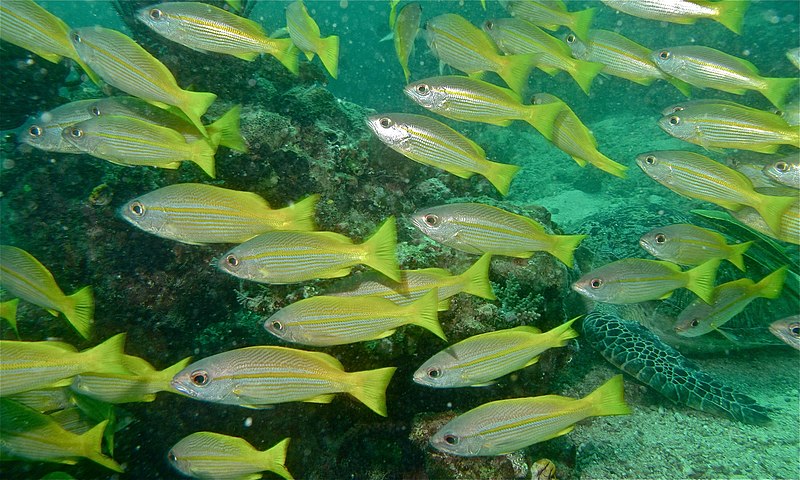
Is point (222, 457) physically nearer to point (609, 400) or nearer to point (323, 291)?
point (323, 291)

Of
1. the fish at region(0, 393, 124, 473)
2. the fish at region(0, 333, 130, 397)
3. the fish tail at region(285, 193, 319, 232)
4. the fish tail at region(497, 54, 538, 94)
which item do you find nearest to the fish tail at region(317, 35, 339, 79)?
the fish tail at region(285, 193, 319, 232)

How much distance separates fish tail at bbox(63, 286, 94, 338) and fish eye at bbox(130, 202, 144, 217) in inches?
29.9

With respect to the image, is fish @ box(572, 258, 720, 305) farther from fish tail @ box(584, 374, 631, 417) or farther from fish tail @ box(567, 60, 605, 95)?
fish tail @ box(567, 60, 605, 95)

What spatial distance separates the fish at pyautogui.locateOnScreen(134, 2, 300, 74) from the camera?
11.5ft

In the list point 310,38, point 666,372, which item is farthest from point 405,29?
point 666,372

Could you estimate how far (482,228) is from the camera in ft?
11.0

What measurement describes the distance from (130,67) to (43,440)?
2878 millimetres

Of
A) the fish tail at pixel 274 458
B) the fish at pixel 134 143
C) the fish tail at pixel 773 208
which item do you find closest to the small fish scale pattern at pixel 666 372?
the fish tail at pixel 773 208

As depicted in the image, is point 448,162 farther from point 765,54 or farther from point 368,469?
point 765,54

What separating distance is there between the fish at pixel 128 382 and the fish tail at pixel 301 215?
4.26ft

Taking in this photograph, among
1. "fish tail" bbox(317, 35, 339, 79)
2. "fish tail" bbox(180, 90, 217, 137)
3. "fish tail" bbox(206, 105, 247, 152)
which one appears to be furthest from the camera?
"fish tail" bbox(317, 35, 339, 79)

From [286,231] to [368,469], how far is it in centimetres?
263

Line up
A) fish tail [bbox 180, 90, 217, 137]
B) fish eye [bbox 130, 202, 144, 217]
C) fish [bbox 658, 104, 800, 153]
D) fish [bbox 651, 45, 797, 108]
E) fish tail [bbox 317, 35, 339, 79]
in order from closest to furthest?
1. fish eye [bbox 130, 202, 144, 217]
2. fish tail [bbox 180, 90, 217, 137]
3. fish [bbox 658, 104, 800, 153]
4. fish tail [bbox 317, 35, 339, 79]
5. fish [bbox 651, 45, 797, 108]

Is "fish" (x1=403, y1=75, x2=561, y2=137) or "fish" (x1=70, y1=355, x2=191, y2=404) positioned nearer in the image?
"fish" (x1=70, y1=355, x2=191, y2=404)
